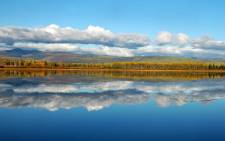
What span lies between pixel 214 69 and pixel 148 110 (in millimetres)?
143308

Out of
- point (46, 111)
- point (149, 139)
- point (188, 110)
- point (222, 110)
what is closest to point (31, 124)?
point (46, 111)

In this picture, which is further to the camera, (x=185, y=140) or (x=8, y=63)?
(x=8, y=63)

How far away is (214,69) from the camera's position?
15688cm

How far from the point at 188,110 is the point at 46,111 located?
8.81 meters

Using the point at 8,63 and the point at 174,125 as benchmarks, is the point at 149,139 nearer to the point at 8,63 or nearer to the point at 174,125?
the point at 174,125

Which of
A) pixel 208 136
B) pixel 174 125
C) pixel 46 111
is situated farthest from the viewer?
pixel 46 111

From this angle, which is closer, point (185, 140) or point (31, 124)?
point (185, 140)

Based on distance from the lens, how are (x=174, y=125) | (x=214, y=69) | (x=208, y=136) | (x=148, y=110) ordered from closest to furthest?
(x=208, y=136) → (x=174, y=125) → (x=148, y=110) → (x=214, y=69)

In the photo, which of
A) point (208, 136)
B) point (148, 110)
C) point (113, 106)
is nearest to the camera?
point (208, 136)

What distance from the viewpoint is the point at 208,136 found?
44.7 ft

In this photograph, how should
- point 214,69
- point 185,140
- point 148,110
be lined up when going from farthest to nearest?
point 214,69, point 148,110, point 185,140

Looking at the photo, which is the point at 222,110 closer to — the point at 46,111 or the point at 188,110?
the point at 188,110

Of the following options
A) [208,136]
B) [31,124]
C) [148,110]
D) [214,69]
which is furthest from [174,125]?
[214,69]

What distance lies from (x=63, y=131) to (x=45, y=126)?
4.77 ft
